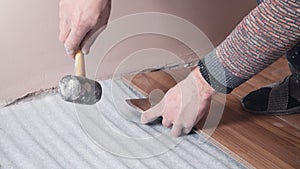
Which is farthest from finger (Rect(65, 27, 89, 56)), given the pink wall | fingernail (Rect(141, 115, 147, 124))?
fingernail (Rect(141, 115, 147, 124))

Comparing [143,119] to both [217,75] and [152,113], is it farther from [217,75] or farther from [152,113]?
[217,75]

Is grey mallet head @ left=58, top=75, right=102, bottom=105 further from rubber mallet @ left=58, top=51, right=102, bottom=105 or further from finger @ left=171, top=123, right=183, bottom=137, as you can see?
finger @ left=171, top=123, right=183, bottom=137

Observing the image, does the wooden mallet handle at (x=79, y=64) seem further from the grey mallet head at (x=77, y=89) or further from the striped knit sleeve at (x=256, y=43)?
the striped knit sleeve at (x=256, y=43)

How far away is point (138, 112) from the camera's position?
0.98 metres

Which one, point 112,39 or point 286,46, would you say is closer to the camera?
point 286,46

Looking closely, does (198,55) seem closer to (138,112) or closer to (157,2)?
(157,2)

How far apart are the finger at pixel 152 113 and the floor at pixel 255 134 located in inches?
2.4

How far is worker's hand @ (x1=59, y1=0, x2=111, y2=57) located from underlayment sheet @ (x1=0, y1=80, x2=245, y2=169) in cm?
24

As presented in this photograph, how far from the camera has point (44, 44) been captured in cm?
106

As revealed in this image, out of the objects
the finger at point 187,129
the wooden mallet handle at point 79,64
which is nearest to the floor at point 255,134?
the finger at point 187,129

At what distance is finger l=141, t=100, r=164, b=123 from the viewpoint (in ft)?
2.81

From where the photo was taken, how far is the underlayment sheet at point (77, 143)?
82cm

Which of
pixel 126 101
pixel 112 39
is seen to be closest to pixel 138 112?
pixel 126 101

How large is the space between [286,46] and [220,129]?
1.08 feet
